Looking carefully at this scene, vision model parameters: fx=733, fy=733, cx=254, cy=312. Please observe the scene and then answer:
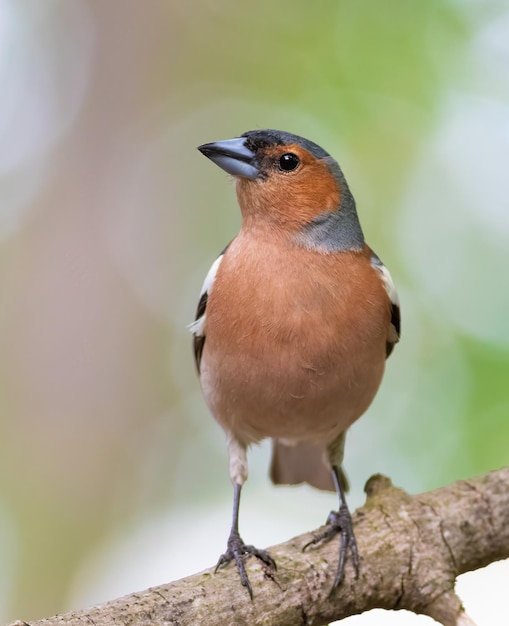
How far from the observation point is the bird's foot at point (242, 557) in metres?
3.39

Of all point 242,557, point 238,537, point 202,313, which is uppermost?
point 202,313

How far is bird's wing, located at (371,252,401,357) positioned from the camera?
13.8 ft

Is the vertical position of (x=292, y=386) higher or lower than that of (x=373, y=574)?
higher

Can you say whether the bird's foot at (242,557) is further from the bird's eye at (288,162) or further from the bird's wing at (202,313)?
the bird's eye at (288,162)

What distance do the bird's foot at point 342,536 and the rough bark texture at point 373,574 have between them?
0.03 metres

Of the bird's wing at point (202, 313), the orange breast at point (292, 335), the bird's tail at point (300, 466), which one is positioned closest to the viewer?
the orange breast at point (292, 335)

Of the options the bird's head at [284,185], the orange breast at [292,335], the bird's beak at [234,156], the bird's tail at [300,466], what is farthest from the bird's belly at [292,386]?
the bird's beak at [234,156]

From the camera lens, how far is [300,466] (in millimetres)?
5074

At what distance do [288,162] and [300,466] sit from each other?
2155 millimetres

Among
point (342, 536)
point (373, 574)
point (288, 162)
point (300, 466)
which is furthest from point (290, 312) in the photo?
point (300, 466)

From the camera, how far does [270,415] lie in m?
3.95

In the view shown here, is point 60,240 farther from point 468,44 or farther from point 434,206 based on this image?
point 468,44

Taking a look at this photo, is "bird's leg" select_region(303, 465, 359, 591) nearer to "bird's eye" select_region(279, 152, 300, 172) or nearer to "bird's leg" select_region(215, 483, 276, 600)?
"bird's leg" select_region(215, 483, 276, 600)

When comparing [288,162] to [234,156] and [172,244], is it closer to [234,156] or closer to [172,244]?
[234,156]
